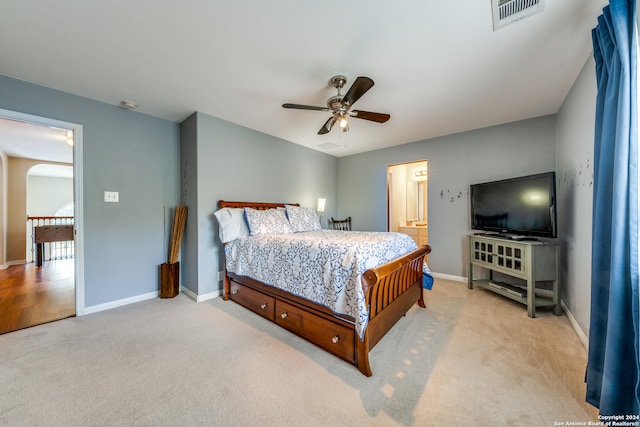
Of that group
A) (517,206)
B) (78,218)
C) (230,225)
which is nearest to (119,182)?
(78,218)

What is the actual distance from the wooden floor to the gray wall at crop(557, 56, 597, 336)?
203 inches

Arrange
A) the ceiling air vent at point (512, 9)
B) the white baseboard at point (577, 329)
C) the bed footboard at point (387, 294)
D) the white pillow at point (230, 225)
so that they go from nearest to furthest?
the ceiling air vent at point (512, 9) < the bed footboard at point (387, 294) < the white baseboard at point (577, 329) < the white pillow at point (230, 225)

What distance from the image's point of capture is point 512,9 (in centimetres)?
149

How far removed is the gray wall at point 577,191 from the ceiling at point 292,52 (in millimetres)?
238

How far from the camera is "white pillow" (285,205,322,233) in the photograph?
349 centimetres

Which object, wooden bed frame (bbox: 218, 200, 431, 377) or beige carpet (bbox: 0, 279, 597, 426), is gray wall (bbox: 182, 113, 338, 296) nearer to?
wooden bed frame (bbox: 218, 200, 431, 377)

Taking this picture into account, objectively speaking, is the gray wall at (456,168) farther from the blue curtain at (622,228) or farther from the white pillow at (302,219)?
the blue curtain at (622,228)

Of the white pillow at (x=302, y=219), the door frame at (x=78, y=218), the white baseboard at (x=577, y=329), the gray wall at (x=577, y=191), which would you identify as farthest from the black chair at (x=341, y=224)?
the door frame at (x=78, y=218)

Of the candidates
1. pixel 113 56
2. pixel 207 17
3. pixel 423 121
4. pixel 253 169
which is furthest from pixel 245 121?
pixel 423 121

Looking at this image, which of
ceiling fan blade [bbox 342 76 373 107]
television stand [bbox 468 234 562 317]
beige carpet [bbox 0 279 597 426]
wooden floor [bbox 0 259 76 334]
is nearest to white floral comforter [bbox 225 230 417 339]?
beige carpet [bbox 0 279 597 426]

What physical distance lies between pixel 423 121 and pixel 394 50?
1670 millimetres

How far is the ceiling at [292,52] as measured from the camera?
1523mm

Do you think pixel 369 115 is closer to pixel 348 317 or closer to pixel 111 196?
pixel 348 317

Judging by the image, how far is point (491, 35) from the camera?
1.72 metres
